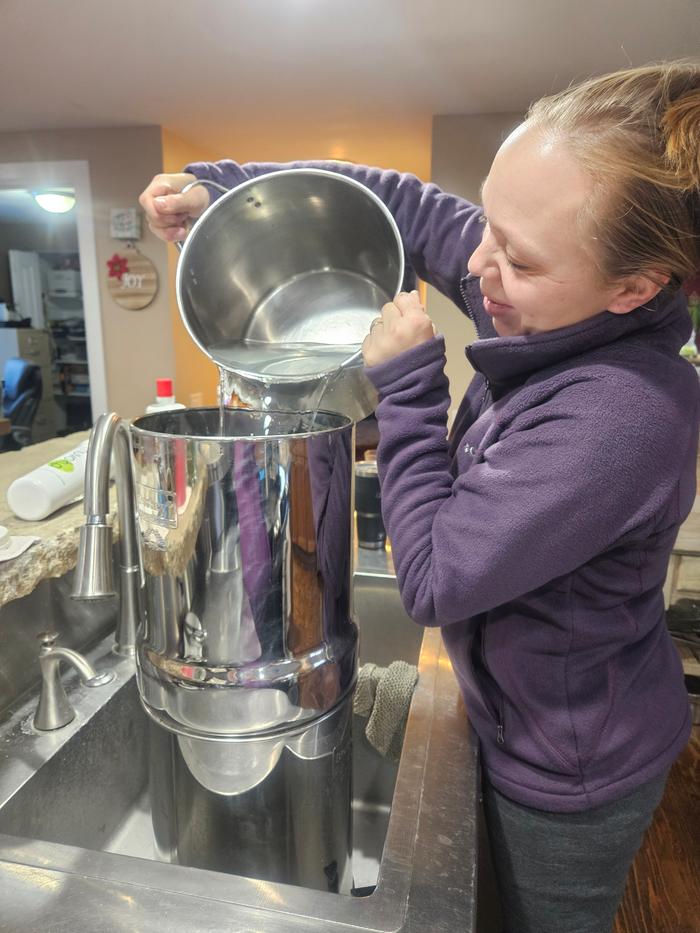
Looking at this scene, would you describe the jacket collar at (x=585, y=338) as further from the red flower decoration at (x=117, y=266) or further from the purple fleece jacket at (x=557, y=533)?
the red flower decoration at (x=117, y=266)

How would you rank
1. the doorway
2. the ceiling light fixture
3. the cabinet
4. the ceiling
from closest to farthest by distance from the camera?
the ceiling
the ceiling light fixture
the cabinet
the doorway

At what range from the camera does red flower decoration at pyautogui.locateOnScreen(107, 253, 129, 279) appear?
117 inches

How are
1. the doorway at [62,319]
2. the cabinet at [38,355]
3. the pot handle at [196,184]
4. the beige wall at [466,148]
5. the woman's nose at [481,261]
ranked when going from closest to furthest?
the woman's nose at [481,261]
the pot handle at [196,184]
the beige wall at [466,148]
the cabinet at [38,355]
the doorway at [62,319]

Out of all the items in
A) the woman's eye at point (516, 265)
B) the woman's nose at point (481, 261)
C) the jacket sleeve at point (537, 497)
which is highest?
the woman's nose at point (481, 261)

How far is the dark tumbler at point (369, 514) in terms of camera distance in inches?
45.0

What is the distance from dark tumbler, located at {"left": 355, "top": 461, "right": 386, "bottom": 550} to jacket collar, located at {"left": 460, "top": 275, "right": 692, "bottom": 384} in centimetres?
59

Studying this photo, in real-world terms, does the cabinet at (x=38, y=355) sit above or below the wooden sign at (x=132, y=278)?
below

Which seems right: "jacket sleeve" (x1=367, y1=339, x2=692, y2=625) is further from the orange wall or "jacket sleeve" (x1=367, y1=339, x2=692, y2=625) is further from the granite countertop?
the orange wall

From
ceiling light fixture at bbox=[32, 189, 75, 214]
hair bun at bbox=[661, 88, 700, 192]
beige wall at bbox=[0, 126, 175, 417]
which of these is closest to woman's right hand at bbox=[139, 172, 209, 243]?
hair bun at bbox=[661, 88, 700, 192]

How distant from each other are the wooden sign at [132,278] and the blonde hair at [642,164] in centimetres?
274

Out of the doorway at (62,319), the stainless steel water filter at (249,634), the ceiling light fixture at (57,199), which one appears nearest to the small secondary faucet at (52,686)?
the stainless steel water filter at (249,634)

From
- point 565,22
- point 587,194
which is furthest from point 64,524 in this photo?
point 565,22

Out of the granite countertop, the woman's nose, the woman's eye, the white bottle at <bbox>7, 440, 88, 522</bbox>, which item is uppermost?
the woman's nose

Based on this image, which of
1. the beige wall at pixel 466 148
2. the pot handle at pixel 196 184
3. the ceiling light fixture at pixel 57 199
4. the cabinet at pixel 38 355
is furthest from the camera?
the cabinet at pixel 38 355
